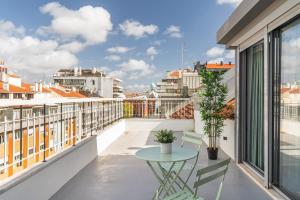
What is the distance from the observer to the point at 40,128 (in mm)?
3799

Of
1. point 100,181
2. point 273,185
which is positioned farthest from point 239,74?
point 100,181

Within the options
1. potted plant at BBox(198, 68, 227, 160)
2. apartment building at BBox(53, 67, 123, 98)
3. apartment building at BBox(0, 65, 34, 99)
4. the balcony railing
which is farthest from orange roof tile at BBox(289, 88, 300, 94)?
apartment building at BBox(53, 67, 123, 98)

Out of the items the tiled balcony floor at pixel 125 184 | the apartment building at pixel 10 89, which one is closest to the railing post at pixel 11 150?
the apartment building at pixel 10 89

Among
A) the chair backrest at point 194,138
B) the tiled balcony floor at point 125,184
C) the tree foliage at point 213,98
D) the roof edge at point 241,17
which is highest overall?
the roof edge at point 241,17

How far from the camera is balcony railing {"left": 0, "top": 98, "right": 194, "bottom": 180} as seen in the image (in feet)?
9.80

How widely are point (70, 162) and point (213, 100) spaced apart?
313 cm

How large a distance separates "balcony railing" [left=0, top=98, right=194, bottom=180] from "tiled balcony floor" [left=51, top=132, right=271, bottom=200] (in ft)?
1.94

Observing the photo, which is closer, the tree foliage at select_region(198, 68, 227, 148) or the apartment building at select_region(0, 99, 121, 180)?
the apartment building at select_region(0, 99, 121, 180)

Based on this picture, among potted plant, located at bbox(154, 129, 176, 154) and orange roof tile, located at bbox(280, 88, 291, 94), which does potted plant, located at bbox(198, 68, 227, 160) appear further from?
potted plant, located at bbox(154, 129, 176, 154)

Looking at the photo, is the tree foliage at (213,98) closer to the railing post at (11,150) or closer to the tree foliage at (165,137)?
the tree foliage at (165,137)

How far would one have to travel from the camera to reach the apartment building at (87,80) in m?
61.2

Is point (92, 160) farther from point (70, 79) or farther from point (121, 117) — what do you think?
point (70, 79)

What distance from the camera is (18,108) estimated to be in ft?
9.95

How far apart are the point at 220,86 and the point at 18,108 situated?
12.9ft
